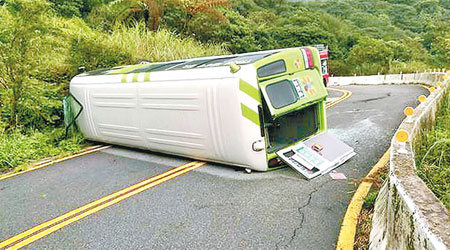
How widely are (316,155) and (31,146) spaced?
6.43 meters

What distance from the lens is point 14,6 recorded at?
25.0 ft

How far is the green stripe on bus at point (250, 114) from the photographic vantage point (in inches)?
201

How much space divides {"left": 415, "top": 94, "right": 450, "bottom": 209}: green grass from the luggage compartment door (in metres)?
1.14

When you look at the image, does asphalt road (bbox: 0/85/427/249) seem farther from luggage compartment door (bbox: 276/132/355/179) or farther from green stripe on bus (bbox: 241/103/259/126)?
green stripe on bus (bbox: 241/103/259/126)

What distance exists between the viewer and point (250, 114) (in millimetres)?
5129

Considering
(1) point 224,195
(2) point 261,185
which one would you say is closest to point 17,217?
(1) point 224,195

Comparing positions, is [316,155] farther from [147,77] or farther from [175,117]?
[147,77]

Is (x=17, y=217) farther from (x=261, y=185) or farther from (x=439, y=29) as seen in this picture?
(x=439, y=29)

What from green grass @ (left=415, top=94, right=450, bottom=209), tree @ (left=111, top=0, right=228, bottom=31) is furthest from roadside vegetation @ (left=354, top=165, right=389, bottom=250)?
tree @ (left=111, top=0, right=228, bottom=31)

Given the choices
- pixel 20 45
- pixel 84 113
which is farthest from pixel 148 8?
pixel 84 113

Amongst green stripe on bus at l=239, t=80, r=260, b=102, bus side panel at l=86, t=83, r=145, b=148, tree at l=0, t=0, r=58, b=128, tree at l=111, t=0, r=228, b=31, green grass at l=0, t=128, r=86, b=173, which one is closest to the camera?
green stripe on bus at l=239, t=80, r=260, b=102

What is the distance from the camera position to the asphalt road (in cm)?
362

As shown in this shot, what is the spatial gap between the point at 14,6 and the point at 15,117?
2.67 meters

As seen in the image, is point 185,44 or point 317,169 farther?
point 185,44
